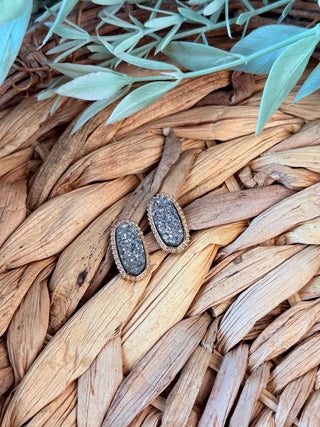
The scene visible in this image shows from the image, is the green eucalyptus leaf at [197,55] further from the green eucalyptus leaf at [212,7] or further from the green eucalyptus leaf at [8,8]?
the green eucalyptus leaf at [8,8]

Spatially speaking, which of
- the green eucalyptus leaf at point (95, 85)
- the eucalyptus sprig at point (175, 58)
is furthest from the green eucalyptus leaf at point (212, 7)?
the green eucalyptus leaf at point (95, 85)

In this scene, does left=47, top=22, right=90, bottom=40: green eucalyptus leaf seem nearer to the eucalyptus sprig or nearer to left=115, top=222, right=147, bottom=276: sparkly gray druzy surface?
the eucalyptus sprig

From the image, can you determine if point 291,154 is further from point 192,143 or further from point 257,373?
point 257,373

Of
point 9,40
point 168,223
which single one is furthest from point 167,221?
point 9,40

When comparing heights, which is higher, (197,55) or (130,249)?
(197,55)

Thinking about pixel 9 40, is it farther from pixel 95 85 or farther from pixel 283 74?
pixel 283 74

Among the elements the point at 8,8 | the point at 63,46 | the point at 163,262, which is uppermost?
the point at 8,8

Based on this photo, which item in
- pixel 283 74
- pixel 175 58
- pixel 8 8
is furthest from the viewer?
pixel 175 58

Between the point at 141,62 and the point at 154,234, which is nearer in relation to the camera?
the point at 141,62
